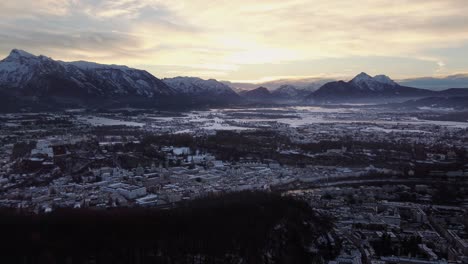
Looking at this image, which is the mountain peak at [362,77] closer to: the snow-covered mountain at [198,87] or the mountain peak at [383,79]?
the mountain peak at [383,79]

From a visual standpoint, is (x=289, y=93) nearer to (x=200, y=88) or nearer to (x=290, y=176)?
(x=200, y=88)

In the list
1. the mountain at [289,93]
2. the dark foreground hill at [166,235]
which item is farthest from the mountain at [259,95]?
the dark foreground hill at [166,235]

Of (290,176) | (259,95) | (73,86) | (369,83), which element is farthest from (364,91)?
(290,176)

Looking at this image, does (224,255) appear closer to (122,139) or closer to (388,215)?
(388,215)

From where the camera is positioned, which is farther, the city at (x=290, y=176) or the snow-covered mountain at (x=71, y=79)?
the snow-covered mountain at (x=71, y=79)

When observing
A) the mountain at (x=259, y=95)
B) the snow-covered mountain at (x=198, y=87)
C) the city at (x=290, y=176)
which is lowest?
the city at (x=290, y=176)
